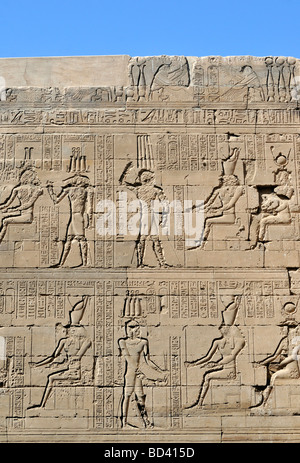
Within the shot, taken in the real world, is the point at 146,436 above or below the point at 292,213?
below

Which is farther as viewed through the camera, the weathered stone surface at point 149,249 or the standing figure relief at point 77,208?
the standing figure relief at point 77,208

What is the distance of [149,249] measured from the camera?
791 cm

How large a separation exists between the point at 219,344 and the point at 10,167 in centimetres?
336

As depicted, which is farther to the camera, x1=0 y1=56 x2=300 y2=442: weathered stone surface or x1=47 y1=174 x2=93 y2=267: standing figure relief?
x1=47 y1=174 x2=93 y2=267: standing figure relief

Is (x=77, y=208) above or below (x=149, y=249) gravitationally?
above

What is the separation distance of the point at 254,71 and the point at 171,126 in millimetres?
1314

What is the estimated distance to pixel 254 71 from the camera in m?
8.39

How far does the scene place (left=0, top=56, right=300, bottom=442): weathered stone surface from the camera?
24.9 ft

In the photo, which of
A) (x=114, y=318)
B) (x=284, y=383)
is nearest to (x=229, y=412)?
(x=284, y=383)

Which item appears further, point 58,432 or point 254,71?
point 254,71

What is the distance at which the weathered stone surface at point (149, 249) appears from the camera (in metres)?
7.58

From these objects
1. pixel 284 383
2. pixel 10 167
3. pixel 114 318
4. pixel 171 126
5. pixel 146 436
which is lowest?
pixel 146 436

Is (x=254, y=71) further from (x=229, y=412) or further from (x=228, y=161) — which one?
(x=229, y=412)

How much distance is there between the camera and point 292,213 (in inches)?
317
